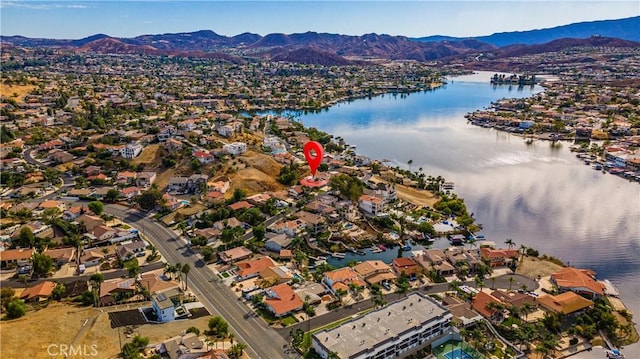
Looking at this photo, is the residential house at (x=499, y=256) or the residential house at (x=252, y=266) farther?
the residential house at (x=499, y=256)

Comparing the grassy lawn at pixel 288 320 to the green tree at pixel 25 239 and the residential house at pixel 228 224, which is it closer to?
the residential house at pixel 228 224

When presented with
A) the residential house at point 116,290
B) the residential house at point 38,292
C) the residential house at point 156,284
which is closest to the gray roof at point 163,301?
the residential house at point 156,284

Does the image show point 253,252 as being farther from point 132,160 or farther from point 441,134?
point 441,134

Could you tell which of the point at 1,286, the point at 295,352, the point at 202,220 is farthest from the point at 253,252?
the point at 1,286

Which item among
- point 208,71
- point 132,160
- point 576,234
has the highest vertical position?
point 208,71

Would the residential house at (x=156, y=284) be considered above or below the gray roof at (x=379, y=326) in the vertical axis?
below

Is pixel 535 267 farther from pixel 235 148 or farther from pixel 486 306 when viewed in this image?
pixel 235 148

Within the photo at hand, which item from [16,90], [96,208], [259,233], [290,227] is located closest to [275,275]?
[259,233]

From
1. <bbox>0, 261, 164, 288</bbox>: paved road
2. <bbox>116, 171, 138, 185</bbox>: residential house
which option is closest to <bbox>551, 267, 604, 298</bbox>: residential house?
<bbox>0, 261, 164, 288</bbox>: paved road
